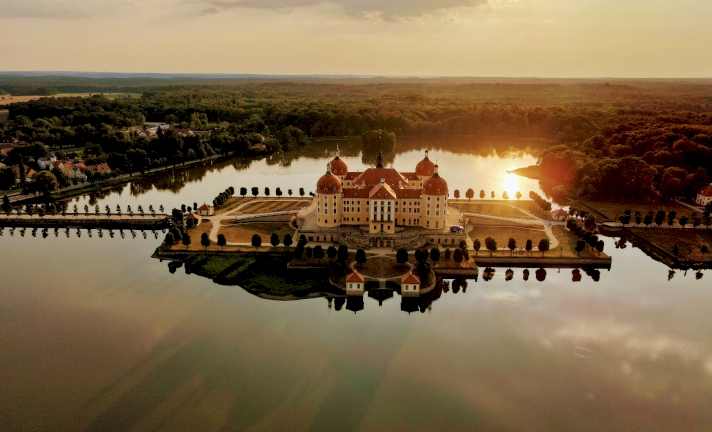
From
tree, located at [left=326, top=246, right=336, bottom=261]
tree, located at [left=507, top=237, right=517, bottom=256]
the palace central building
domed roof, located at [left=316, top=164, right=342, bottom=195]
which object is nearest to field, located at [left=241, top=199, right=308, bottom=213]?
the palace central building

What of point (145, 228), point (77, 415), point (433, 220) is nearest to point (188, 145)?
point (145, 228)

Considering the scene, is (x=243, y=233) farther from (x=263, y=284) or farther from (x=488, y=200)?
(x=488, y=200)

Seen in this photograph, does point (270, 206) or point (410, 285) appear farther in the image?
point (270, 206)

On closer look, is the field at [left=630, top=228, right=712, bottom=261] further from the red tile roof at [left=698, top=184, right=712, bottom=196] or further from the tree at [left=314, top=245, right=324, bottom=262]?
the tree at [left=314, top=245, right=324, bottom=262]

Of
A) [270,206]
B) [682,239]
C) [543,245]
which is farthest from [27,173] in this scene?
[682,239]

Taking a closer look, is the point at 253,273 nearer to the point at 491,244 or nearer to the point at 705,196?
the point at 491,244

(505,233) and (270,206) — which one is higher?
(270,206)
